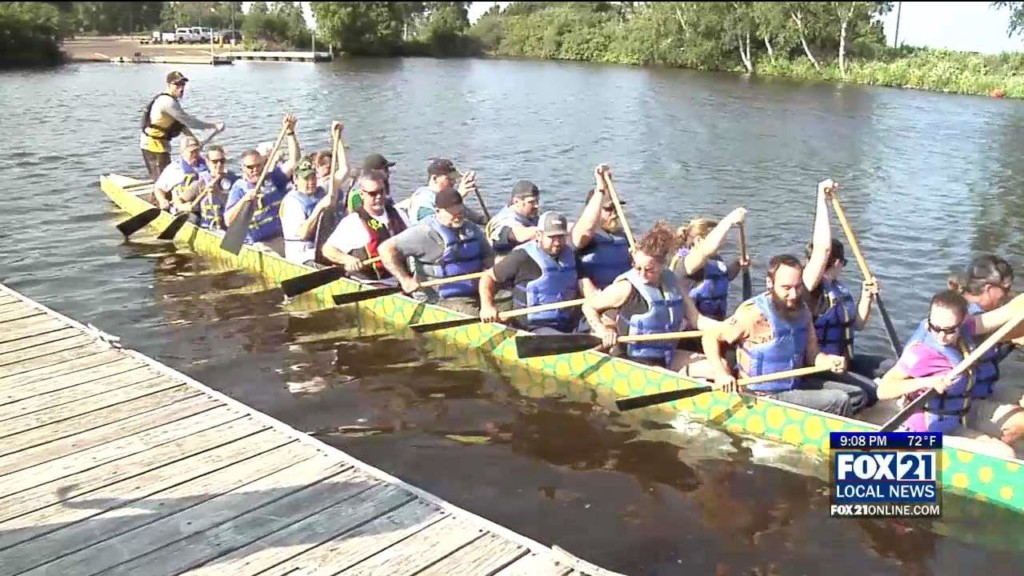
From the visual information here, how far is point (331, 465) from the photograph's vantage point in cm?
536

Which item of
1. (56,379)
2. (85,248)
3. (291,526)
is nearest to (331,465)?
(291,526)

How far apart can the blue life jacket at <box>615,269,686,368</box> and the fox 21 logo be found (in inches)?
59.5

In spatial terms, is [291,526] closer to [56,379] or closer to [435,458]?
[435,458]

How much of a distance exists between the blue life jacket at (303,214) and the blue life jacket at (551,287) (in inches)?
117

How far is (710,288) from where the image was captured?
737 centimetres

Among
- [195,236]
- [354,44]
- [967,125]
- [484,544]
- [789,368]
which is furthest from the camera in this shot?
[354,44]

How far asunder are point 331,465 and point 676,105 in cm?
2662

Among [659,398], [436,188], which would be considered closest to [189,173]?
[436,188]

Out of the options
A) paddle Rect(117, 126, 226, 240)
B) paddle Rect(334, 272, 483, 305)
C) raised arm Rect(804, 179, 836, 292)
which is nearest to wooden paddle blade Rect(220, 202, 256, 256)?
paddle Rect(117, 126, 226, 240)

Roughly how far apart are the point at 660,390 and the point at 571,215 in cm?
785

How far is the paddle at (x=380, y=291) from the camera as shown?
8188 mm

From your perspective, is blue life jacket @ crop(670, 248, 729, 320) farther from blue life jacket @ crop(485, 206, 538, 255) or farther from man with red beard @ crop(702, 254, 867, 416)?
blue life jacket @ crop(485, 206, 538, 255)

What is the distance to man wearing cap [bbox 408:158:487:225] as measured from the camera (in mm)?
8664

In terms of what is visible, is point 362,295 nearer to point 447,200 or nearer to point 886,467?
point 447,200
